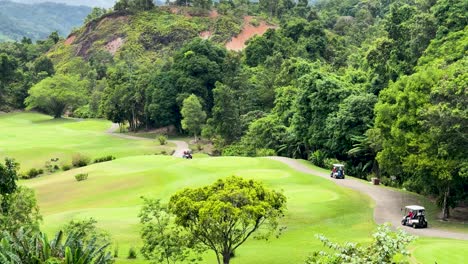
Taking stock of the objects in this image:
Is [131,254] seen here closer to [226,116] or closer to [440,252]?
[440,252]

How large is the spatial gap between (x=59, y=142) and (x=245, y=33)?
7032 centimetres

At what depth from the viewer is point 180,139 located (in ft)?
283

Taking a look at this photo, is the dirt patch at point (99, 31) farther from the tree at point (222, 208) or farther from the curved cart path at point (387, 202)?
the tree at point (222, 208)

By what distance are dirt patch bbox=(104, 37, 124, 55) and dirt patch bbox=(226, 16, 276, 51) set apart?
3115 centimetres

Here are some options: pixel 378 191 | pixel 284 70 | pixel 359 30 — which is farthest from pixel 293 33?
pixel 378 191

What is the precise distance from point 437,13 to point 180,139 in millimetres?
45848

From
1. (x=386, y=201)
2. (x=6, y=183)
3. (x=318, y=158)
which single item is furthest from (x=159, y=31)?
(x=6, y=183)

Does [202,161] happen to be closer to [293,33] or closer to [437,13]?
[437,13]

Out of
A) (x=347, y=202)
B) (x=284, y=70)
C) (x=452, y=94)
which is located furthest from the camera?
(x=284, y=70)

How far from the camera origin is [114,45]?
146250mm

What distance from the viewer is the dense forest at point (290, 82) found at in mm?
33844

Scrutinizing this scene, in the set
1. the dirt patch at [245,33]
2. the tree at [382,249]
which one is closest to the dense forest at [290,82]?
the dirt patch at [245,33]

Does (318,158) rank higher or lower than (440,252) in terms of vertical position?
higher

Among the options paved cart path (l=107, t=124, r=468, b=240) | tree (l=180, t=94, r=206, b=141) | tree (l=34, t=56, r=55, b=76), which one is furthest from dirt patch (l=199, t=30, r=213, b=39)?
paved cart path (l=107, t=124, r=468, b=240)
